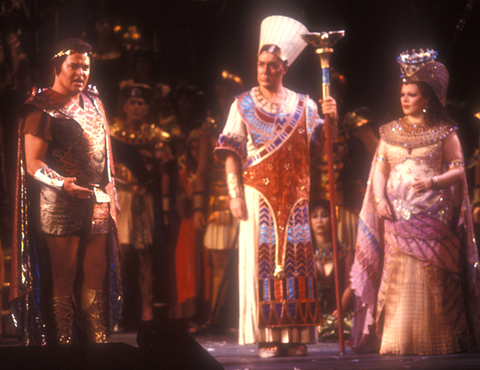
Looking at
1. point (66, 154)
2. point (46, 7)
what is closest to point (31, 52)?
point (46, 7)

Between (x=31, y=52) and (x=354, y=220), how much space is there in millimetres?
2788

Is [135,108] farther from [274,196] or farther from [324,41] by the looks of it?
[324,41]

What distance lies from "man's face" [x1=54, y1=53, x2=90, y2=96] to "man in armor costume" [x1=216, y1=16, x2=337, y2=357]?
935mm

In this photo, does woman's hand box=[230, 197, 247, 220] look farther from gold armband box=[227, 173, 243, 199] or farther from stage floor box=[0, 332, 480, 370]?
stage floor box=[0, 332, 480, 370]

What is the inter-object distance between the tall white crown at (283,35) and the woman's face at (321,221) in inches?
62.8

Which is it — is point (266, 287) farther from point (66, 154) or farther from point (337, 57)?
point (337, 57)

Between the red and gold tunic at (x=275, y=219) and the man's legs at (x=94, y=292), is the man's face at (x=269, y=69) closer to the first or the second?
the red and gold tunic at (x=275, y=219)

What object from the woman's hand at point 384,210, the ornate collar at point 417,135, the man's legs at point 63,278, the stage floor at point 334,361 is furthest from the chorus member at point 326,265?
the man's legs at point 63,278

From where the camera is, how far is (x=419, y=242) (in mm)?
4066

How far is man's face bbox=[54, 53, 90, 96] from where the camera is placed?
3.65 m

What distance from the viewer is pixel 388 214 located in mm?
4121

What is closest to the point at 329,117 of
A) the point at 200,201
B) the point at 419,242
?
the point at 419,242

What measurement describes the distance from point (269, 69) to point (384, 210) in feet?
3.63

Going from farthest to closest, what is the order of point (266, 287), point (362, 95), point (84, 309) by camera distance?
point (362, 95) → point (266, 287) → point (84, 309)
